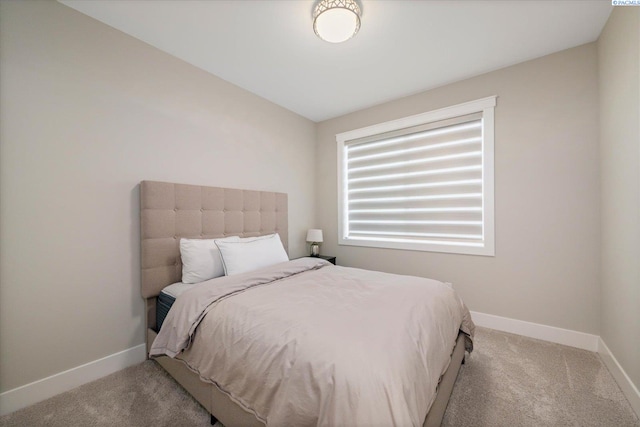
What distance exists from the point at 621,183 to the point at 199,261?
3194 mm

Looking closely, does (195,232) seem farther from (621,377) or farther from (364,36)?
(621,377)

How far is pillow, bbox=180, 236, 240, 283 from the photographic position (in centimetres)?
207

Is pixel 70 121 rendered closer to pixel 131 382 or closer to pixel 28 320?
pixel 28 320

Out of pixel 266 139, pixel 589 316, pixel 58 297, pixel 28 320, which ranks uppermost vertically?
pixel 266 139

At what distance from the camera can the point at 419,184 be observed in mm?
3006

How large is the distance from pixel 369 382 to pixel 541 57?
3.15 metres

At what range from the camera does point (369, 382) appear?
88cm

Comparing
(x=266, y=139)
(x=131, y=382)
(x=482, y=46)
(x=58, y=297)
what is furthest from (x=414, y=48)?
(x=131, y=382)

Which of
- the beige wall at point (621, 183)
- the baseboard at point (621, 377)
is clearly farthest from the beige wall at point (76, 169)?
the baseboard at point (621, 377)

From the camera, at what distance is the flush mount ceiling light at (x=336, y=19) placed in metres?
1.64

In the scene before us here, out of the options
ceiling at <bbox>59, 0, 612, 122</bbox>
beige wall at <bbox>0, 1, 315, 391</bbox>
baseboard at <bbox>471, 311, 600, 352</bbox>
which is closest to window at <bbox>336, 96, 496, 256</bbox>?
ceiling at <bbox>59, 0, 612, 122</bbox>

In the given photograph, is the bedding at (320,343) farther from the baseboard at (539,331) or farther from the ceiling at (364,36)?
the ceiling at (364,36)

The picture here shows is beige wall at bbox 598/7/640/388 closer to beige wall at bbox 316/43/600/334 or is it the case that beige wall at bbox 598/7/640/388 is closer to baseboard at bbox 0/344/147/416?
beige wall at bbox 316/43/600/334

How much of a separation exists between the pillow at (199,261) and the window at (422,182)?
6.26ft
